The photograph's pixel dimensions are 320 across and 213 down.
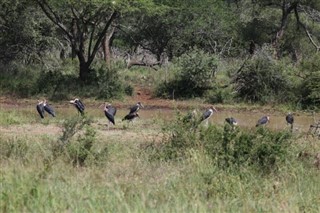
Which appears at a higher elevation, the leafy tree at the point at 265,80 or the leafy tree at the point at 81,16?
the leafy tree at the point at 81,16

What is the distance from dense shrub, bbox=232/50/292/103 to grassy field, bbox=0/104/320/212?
1554 cm

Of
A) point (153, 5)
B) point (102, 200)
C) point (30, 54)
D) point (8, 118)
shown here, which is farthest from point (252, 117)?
Result: point (102, 200)

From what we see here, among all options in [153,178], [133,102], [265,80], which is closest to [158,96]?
[133,102]

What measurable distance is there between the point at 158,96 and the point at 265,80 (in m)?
4.77

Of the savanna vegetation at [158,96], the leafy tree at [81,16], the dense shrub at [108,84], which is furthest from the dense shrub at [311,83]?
the leafy tree at [81,16]

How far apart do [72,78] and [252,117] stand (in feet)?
28.1

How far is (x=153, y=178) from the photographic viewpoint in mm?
7371

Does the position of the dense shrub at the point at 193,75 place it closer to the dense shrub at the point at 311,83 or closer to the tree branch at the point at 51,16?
the dense shrub at the point at 311,83

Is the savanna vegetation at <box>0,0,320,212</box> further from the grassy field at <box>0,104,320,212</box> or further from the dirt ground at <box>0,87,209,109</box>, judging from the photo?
the dirt ground at <box>0,87,209,109</box>

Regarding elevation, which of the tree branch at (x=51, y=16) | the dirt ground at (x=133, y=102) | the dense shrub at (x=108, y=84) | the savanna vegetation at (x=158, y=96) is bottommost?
the dirt ground at (x=133, y=102)

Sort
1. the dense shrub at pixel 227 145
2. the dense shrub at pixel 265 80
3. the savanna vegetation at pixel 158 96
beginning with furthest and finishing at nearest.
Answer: the dense shrub at pixel 265 80, the dense shrub at pixel 227 145, the savanna vegetation at pixel 158 96

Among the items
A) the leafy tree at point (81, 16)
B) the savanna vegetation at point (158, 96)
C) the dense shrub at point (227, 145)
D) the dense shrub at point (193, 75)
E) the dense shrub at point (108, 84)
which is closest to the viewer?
the savanna vegetation at point (158, 96)

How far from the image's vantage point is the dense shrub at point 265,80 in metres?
26.3

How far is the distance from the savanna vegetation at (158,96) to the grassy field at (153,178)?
24 mm
